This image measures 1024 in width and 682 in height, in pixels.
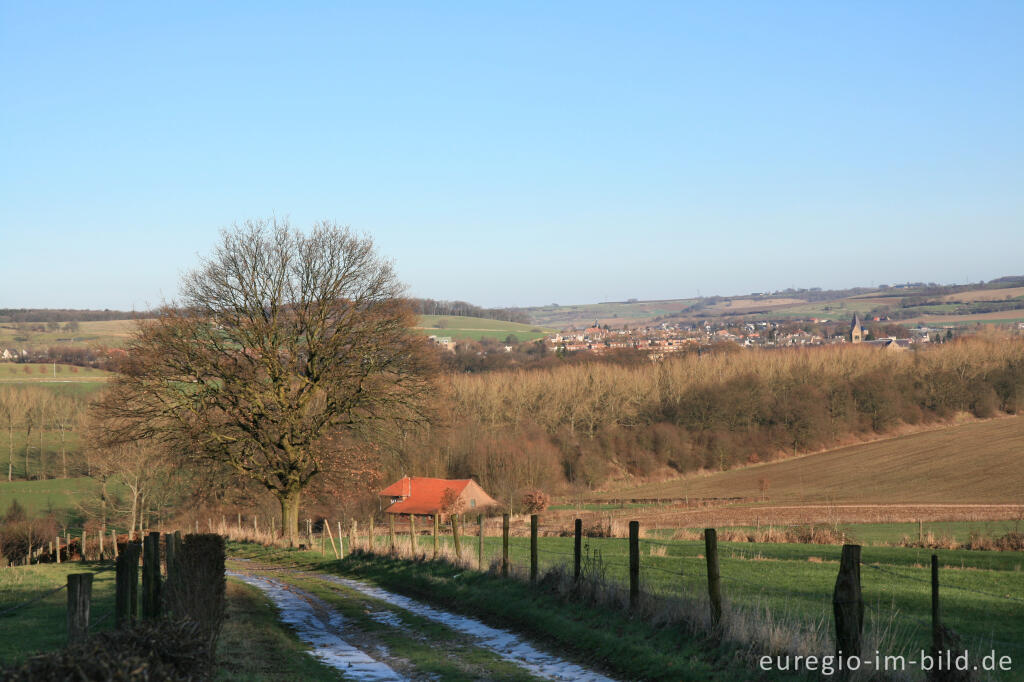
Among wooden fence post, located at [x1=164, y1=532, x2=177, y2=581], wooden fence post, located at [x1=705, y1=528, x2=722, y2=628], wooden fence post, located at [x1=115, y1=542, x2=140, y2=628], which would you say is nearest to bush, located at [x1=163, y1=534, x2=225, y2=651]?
wooden fence post, located at [x1=164, y1=532, x2=177, y2=581]

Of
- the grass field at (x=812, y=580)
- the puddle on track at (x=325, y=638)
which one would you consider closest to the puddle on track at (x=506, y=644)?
the grass field at (x=812, y=580)

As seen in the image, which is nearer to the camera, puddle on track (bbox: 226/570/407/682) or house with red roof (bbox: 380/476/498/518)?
A: puddle on track (bbox: 226/570/407/682)

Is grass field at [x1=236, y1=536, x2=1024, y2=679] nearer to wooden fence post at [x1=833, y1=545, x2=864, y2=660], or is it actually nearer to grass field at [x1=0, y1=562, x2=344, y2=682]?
wooden fence post at [x1=833, y1=545, x2=864, y2=660]

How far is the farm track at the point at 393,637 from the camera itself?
1122 centimetres

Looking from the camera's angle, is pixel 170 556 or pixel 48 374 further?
pixel 48 374

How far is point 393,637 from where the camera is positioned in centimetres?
1387

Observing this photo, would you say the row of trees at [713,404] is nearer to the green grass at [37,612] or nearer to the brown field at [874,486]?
the brown field at [874,486]

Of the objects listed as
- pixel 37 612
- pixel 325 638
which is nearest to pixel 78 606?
pixel 325 638

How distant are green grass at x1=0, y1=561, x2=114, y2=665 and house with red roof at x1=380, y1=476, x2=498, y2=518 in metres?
44.8

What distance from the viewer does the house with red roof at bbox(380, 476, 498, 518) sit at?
70875mm

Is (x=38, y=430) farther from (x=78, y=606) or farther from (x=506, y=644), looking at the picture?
(x=78, y=606)

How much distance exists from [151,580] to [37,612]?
8822 mm

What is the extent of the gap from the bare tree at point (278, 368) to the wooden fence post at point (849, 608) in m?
26.0

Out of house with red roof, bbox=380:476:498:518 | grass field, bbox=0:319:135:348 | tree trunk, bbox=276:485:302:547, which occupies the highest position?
grass field, bbox=0:319:135:348
